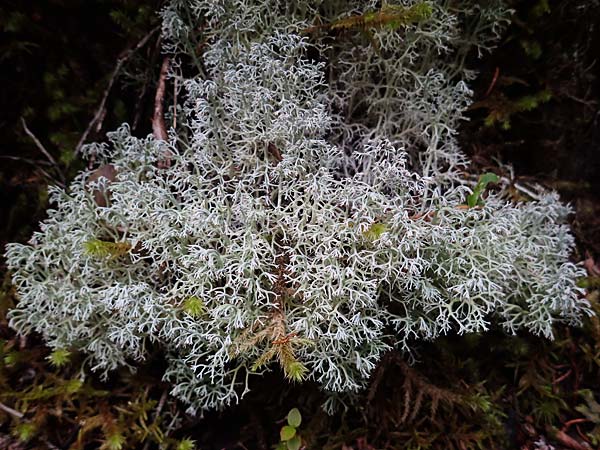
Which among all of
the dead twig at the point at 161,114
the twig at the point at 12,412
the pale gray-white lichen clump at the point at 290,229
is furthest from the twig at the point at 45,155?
the twig at the point at 12,412

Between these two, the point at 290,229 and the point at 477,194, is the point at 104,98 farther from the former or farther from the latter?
the point at 477,194

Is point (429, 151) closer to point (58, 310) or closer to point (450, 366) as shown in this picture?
point (450, 366)

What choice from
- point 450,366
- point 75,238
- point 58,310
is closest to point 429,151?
point 450,366

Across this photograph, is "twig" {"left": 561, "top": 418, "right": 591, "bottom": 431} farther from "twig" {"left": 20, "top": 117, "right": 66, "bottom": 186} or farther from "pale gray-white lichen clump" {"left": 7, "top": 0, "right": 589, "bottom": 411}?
"twig" {"left": 20, "top": 117, "right": 66, "bottom": 186}

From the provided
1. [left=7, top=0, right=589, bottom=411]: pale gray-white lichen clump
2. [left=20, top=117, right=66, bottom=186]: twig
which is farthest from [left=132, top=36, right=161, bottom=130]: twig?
[left=20, top=117, right=66, bottom=186]: twig

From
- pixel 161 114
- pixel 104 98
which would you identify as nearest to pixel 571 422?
pixel 161 114
